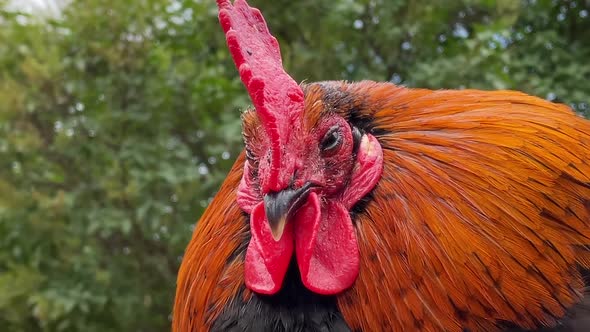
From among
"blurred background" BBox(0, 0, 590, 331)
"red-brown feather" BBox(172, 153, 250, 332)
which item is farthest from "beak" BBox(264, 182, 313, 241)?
"blurred background" BBox(0, 0, 590, 331)

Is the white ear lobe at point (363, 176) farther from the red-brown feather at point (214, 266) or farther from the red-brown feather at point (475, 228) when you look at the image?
the red-brown feather at point (214, 266)

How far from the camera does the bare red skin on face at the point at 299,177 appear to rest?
127 centimetres

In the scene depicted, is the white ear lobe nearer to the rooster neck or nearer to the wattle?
the wattle

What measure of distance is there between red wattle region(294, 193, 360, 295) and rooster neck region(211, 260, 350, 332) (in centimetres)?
4

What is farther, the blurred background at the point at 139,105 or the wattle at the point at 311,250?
the blurred background at the point at 139,105

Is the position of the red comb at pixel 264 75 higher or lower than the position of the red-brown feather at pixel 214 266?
higher

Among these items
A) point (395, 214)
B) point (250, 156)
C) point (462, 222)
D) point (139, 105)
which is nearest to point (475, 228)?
point (462, 222)

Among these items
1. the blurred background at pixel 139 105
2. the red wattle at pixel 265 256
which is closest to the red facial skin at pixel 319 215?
the red wattle at pixel 265 256

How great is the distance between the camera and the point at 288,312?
1.30 metres

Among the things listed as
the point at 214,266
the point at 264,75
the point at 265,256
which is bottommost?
the point at 214,266

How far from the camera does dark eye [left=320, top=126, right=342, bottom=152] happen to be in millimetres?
1329

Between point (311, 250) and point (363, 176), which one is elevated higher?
point (363, 176)

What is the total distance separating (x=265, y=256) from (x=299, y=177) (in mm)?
215

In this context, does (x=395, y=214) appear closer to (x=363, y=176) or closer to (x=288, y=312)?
(x=363, y=176)
